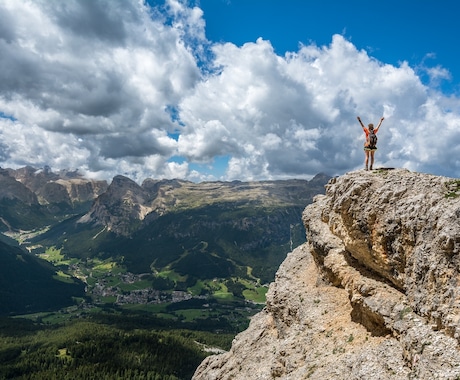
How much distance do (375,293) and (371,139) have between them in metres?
18.2

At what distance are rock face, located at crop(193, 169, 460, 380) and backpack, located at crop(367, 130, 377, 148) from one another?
138 inches

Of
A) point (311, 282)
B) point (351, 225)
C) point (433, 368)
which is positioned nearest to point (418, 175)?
point (351, 225)

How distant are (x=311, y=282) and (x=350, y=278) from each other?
9755 mm

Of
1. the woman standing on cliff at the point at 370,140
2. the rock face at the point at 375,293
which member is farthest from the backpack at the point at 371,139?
the rock face at the point at 375,293

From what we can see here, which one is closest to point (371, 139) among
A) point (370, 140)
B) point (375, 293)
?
point (370, 140)

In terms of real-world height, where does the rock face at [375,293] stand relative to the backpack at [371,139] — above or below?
below

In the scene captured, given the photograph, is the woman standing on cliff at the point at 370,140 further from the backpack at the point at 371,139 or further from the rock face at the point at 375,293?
the rock face at the point at 375,293

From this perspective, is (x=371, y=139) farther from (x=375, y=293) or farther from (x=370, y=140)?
(x=375, y=293)

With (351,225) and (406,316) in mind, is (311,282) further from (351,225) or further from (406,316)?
(406,316)

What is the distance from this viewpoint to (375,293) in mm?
31875

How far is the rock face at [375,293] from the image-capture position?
23.6m

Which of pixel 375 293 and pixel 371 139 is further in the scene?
pixel 371 139

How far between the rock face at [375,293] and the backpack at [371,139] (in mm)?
3502

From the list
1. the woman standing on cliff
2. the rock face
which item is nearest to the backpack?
the woman standing on cliff
